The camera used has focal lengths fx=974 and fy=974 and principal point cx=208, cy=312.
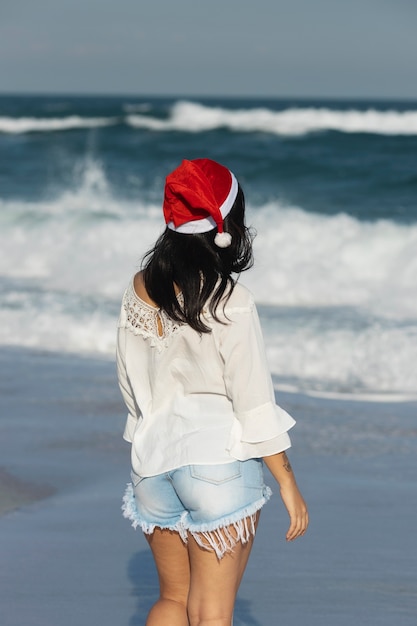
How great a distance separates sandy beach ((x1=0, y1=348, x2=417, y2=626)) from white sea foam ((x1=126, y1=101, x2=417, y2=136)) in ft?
60.9

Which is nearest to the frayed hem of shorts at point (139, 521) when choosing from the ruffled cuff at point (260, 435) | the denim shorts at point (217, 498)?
the denim shorts at point (217, 498)

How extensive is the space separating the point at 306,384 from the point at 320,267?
500 cm

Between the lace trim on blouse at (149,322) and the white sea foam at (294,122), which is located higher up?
the lace trim on blouse at (149,322)

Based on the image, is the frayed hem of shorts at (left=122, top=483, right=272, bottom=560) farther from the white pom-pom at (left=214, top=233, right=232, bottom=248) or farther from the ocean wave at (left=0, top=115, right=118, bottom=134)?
the ocean wave at (left=0, top=115, right=118, bottom=134)

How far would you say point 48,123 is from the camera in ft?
104

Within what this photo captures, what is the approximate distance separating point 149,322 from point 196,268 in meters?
0.18

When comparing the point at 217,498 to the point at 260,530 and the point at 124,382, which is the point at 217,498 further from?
the point at 260,530

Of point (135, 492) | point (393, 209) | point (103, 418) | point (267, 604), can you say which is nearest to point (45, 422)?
point (103, 418)

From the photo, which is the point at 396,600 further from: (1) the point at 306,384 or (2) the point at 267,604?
(1) the point at 306,384

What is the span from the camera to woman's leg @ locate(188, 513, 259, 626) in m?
2.26

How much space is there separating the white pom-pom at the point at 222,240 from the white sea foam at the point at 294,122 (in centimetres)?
2152

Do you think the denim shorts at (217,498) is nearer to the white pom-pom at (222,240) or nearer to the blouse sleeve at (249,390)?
the blouse sleeve at (249,390)

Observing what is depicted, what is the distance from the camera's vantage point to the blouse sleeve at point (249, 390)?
7.11 feet

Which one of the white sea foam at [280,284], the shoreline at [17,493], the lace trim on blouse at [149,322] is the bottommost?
the white sea foam at [280,284]
